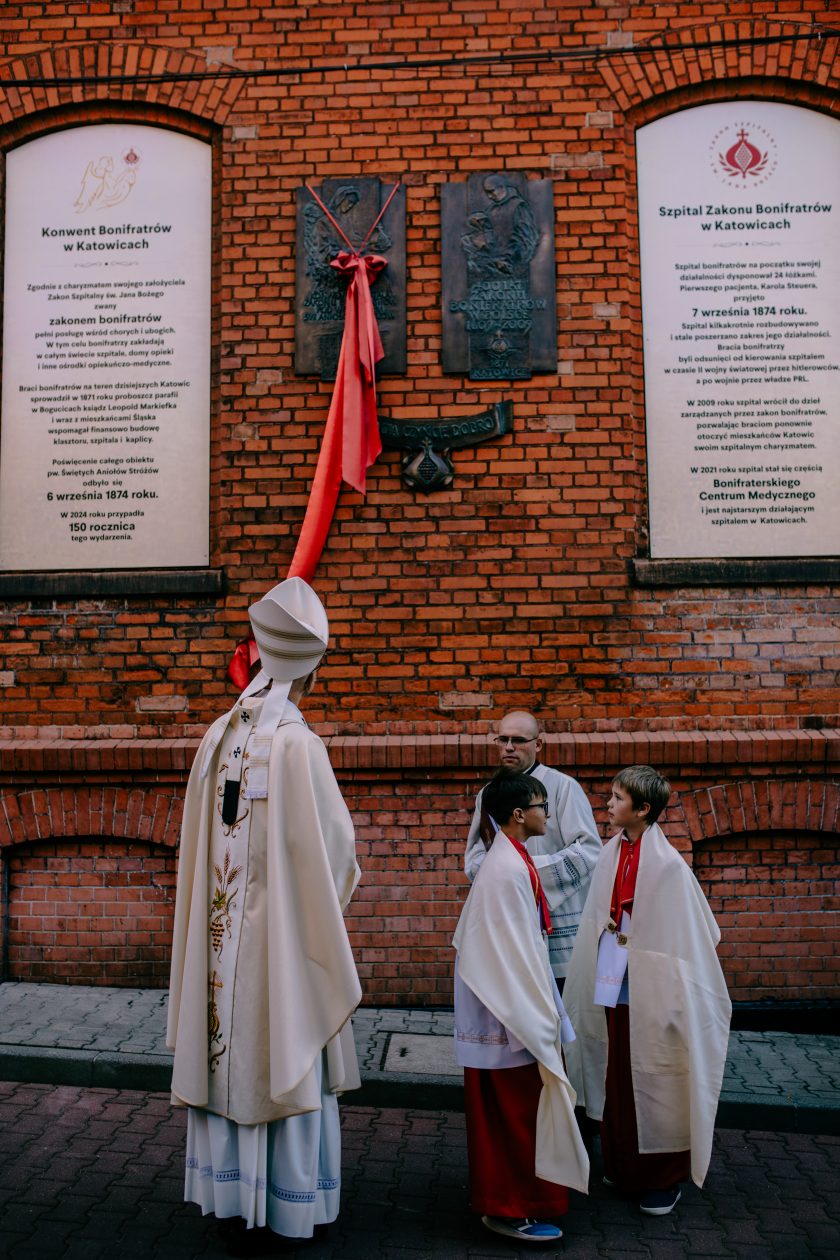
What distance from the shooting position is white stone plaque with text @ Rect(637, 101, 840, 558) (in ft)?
23.1

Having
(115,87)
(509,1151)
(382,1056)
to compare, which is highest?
(115,87)

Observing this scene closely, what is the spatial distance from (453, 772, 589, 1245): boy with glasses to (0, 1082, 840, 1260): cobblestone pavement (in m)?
0.18

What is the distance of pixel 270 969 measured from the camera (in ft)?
12.6

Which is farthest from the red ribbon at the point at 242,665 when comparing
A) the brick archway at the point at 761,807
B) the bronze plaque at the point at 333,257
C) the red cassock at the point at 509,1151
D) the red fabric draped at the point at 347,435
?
the red cassock at the point at 509,1151

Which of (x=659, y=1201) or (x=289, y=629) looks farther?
(x=659, y=1201)

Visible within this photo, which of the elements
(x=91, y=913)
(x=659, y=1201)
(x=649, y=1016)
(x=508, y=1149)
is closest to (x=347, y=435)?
(x=91, y=913)

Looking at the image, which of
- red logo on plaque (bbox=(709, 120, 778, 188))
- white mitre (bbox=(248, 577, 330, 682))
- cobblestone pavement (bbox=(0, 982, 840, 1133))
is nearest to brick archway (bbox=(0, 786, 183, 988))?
cobblestone pavement (bbox=(0, 982, 840, 1133))

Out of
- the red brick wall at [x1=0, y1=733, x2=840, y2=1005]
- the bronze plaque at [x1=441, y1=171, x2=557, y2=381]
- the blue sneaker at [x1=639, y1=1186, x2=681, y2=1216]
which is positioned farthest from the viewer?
the bronze plaque at [x1=441, y1=171, x2=557, y2=381]

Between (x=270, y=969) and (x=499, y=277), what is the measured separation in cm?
476

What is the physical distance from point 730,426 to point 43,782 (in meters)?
4.88

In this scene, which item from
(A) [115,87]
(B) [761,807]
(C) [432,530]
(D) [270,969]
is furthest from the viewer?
(A) [115,87]

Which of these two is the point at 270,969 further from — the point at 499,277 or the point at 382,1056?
the point at 499,277

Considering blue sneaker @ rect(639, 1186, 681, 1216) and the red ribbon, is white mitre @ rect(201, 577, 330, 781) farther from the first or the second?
the red ribbon

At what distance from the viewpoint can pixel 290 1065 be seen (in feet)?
12.2
